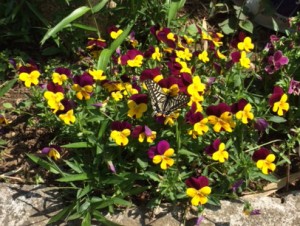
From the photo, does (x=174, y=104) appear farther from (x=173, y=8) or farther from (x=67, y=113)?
(x=173, y=8)

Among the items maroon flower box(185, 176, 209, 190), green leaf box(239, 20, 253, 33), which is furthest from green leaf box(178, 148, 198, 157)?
green leaf box(239, 20, 253, 33)

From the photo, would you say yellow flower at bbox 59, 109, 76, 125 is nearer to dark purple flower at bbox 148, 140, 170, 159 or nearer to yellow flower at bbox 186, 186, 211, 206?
dark purple flower at bbox 148, 140, 170, 159

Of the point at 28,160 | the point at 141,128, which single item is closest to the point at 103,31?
the point at 28,160

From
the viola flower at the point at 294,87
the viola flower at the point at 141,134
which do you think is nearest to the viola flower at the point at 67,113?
the viola flower at the point at 141,134

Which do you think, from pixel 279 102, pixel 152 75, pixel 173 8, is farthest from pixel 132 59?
pixel 279 102

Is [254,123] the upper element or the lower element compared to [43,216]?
upper

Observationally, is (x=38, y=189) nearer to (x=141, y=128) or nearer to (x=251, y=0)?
(x=141, y=128)

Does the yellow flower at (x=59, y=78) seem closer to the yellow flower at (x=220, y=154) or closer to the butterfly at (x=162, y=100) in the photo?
the butterfly at (x=162, y=100)
